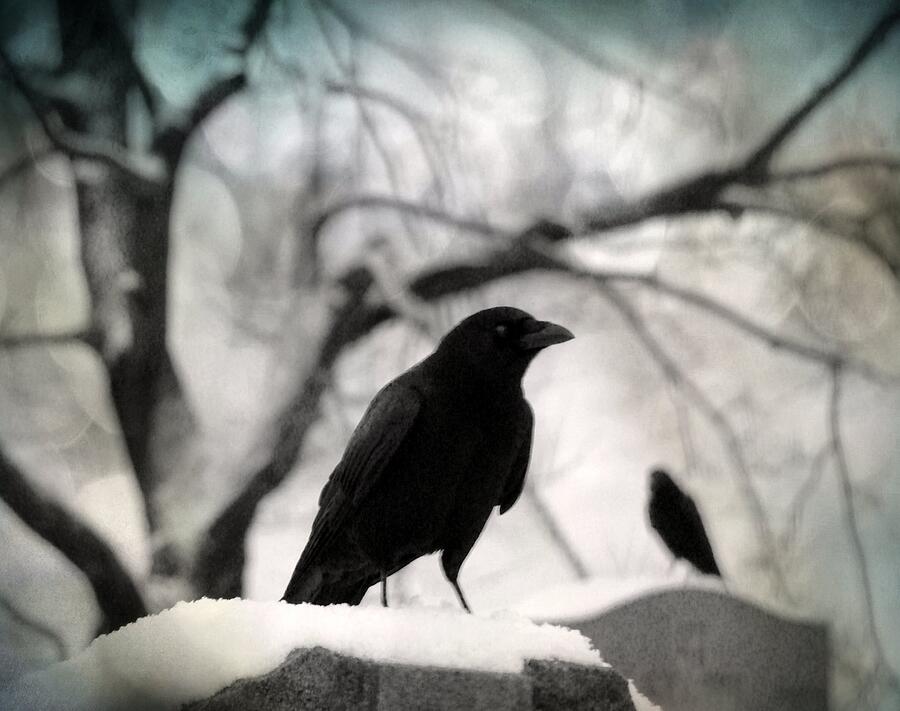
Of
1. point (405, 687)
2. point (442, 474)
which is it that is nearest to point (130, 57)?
point (442, 474)

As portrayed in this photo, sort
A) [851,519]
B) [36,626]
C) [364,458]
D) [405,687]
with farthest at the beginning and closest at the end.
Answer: [851,519] → [36,626] → [364,458] → [405,687]

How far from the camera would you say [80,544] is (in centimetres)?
229

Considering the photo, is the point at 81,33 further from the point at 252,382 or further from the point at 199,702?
the point at 199,702

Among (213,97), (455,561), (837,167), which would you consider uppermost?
(837,167)

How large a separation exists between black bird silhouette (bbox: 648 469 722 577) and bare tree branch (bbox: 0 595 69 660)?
55.0 inches

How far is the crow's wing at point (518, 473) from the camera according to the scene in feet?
7.40

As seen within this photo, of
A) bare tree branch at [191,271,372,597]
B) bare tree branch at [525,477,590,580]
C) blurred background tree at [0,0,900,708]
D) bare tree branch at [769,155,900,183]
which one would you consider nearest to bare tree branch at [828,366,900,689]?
blurred background tree at [0,0,900,708]

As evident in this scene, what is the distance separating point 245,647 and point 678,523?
3.38 feet

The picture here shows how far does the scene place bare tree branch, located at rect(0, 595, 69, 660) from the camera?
226 cm

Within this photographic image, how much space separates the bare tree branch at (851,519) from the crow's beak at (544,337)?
2.33ft

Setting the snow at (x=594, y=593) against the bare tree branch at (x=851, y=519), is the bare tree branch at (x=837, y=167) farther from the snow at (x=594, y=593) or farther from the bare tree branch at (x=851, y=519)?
the snow at (x=594, y=593)

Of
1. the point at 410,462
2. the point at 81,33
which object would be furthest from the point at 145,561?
the point at 81,33

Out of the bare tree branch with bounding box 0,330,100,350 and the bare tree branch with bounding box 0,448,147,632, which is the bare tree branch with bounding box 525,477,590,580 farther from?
the bare tree branch with bounding box 0,330,100,350

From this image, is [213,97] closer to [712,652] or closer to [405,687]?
[405,687]
